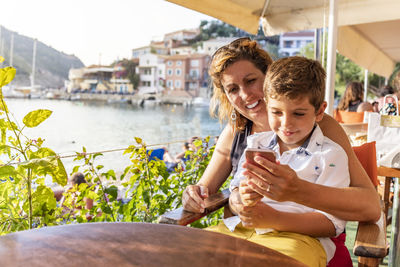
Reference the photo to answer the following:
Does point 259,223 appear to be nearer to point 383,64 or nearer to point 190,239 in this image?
point 190,239

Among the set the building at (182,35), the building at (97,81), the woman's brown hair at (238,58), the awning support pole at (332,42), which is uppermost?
the building at (182,35)

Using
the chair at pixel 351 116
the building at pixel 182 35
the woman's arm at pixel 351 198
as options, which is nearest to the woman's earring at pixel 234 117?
the woman's arm at pixel 351 198

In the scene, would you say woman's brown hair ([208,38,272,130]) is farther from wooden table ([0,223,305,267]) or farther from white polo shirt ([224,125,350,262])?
wooden table ([0,223,305,267])

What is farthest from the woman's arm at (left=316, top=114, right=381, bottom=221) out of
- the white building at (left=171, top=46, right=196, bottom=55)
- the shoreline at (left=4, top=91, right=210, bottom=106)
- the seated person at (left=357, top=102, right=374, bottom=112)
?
the white building at (left=171, top=46, right=196, bottom=55)

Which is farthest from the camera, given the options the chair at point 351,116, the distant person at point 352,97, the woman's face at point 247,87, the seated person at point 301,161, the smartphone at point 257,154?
the distant person at point 352,97

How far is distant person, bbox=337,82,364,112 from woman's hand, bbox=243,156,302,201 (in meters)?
4.09

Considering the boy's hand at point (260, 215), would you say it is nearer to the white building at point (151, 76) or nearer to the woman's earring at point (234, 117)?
the woman's earring at point (234, 117)

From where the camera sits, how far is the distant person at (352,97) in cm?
460

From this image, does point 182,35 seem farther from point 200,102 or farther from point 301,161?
point 301,161

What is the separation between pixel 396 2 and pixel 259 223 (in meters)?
2.63

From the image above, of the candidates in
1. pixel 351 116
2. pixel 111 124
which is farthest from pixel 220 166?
pixel 111 124

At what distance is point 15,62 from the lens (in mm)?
43219

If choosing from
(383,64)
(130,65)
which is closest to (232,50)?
(383,64)

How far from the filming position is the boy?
112 centimetres
